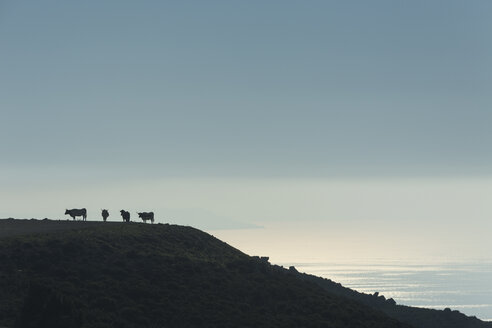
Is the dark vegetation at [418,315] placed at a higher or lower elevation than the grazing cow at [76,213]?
lower

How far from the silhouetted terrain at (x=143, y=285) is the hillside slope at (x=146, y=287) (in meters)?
0.12

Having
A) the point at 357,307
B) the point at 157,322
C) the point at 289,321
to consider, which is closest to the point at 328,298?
the point at 357,307

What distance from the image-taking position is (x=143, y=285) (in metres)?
90.1

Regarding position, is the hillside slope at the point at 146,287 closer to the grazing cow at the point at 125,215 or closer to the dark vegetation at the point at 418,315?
the grazing cow at the point at 125,215

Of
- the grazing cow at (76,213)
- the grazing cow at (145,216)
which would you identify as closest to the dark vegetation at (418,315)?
the grazing cow at (145,216)

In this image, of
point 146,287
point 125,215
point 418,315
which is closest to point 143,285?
point 146,287

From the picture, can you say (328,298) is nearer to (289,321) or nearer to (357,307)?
(357,307)

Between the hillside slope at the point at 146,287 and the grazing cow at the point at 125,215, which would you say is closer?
the hillside slope at the point at 146,287

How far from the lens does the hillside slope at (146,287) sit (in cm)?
7925

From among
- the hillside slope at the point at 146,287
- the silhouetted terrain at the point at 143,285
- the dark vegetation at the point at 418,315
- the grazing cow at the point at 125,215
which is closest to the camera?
the hillside slope at the point at 146,287

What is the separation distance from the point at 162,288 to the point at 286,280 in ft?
66.1

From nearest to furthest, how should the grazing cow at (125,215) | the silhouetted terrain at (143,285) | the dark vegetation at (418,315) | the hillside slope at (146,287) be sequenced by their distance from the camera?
the hillside slope at (146,287)
the silhouetted terrain at (143,285)
the grazing cow at (125,215)
the dark vegetation at (418,315)

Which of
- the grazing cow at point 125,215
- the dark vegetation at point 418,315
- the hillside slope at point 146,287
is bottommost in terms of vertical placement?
the dark vegetation at point 418,315

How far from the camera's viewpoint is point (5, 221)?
11344 centimetres
